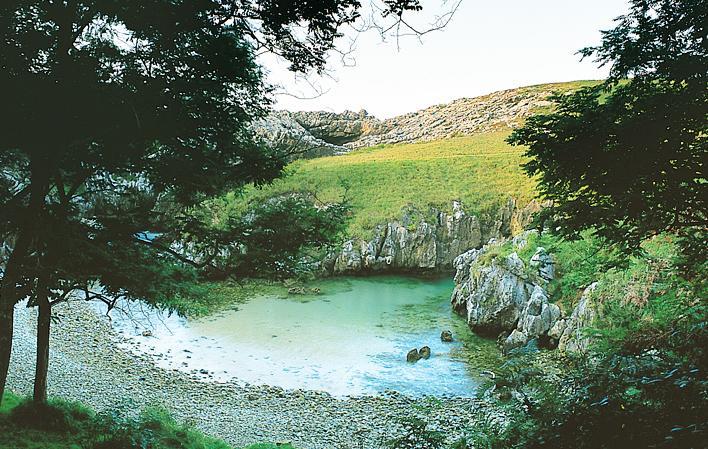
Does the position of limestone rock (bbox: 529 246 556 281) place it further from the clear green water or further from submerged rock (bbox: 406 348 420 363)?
submerged rock (bbox: 406 348 420 363)

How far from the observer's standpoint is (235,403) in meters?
12.1

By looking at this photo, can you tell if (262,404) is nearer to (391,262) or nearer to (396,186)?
(391,262)

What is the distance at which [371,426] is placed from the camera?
1091 centimetres

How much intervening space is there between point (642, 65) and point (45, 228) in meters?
6.59

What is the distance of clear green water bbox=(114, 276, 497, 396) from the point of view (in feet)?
45.2

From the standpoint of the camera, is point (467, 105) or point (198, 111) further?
point (467, 105)

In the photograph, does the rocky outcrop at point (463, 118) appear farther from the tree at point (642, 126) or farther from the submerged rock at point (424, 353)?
the tree at point (642, 126)

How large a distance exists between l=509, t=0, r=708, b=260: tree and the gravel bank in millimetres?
5895

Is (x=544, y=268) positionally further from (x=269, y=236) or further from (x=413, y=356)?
(x=269, y=236)

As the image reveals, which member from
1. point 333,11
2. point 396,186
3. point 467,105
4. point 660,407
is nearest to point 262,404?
point 660,407

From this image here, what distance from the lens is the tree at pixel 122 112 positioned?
4.42 metres

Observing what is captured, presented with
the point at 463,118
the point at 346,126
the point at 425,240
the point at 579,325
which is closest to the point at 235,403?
the point at 579,325

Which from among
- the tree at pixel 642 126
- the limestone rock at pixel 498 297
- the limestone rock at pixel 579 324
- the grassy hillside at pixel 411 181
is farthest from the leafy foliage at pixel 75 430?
the grassy hillside at pixel 411 181

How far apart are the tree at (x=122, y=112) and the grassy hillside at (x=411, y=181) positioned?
64.7 ft
